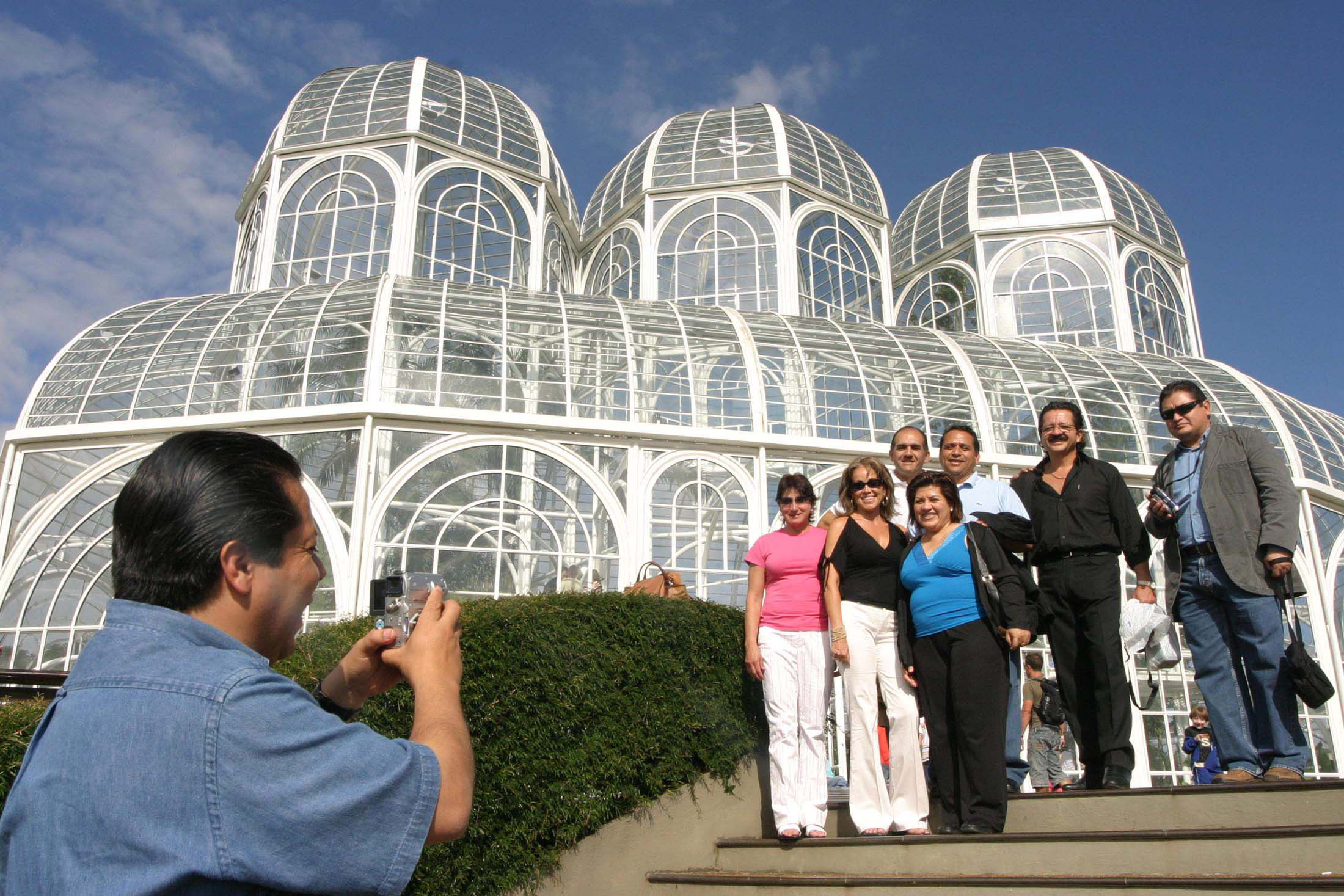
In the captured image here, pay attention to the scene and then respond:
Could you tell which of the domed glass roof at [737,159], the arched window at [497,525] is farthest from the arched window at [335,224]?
the arched window at [497,525]

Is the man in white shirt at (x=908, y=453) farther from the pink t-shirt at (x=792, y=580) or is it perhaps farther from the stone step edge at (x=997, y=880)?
→ the stone step edge at (x=997, y=880)

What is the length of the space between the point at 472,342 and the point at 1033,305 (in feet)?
40.7

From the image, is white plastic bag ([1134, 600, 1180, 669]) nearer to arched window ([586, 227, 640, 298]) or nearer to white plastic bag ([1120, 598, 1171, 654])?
white plastic bag ([1120, 598, 1171, 654])

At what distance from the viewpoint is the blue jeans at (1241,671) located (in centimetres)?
474

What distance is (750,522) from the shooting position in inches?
429

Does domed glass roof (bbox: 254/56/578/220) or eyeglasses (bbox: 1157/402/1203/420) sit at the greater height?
domed glass roof (bbox: 254/56/578/220)

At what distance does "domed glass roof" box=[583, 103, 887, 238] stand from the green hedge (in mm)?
14319

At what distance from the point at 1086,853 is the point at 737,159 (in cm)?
1619

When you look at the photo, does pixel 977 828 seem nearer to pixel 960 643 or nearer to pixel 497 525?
pixel 960 643

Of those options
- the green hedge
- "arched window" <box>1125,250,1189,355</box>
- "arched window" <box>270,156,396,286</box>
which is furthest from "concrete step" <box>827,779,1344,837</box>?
"arched window" <box>1125,250,1189,355</box>

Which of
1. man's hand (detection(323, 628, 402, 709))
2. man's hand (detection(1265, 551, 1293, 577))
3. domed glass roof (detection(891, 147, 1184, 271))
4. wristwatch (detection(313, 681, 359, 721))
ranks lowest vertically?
wristwatch (detection(313, 681, 359, 721))

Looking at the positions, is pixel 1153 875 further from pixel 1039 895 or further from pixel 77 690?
pixel 77 690

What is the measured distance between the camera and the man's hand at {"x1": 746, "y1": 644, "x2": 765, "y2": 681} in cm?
531

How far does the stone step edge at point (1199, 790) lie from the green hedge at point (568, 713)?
1.53m
